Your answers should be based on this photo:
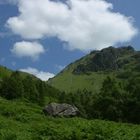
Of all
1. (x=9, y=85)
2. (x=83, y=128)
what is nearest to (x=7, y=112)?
(x=83, y=128)

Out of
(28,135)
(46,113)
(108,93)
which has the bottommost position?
(28,135)

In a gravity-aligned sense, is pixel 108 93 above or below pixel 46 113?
Result: above

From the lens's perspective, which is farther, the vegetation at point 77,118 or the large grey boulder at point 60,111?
the large grey boulder at point 60,111

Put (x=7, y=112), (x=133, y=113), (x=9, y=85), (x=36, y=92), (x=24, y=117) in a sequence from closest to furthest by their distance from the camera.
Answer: (x=24, y=117), (x=7, y=112), (x=133, y=113), (x=9, y=85), (x=36, y=92)

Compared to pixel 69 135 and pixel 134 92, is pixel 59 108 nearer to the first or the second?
pixel 134 92

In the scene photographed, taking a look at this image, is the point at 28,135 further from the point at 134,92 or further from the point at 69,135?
the point at 134,92

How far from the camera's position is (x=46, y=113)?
8231 centimetres

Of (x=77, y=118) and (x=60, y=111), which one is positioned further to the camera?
(x=60, y=111)

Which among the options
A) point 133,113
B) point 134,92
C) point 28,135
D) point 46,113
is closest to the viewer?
point 28,135

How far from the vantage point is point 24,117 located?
195 feet

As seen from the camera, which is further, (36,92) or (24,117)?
(36,92)

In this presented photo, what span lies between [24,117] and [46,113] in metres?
22.9

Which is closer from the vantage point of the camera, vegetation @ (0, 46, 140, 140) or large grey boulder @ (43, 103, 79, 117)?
vegetation @ (0, 46, 140, 140)

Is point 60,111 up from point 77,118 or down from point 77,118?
up
